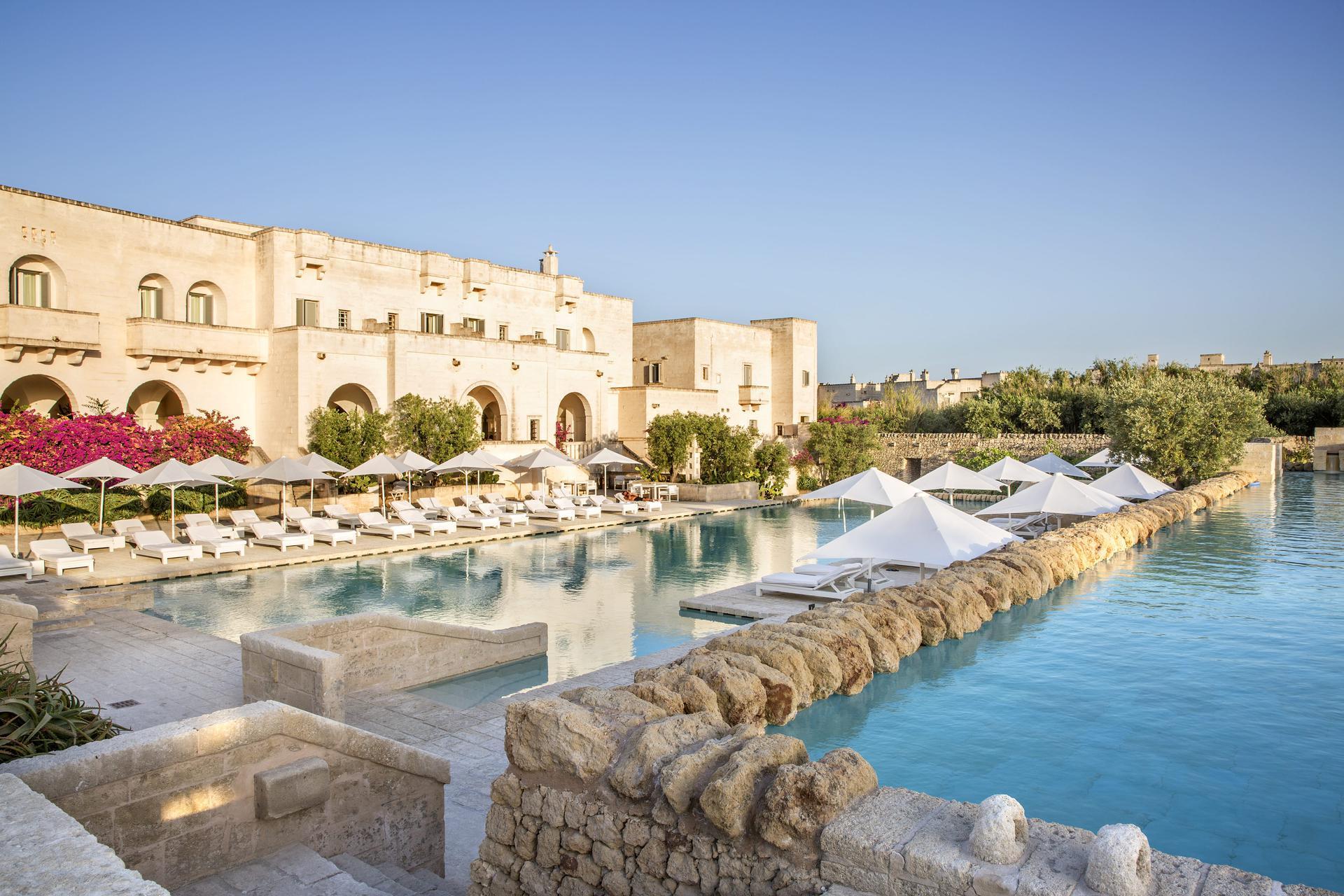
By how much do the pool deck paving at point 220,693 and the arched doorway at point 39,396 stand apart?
52.8ft

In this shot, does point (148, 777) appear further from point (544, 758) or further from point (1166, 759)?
point (1166, 759)

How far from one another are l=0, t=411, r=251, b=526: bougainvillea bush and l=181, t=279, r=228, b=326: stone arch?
457 centimetres

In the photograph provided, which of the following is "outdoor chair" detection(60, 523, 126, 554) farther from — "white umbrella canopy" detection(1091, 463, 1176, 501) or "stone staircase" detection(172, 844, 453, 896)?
"white umbrella canopy" detection(1091, 463, 1176, 501)

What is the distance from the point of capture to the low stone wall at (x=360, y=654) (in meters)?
8.01

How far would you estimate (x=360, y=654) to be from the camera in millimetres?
9766

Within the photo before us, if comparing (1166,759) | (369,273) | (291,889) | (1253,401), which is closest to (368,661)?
(291,889)

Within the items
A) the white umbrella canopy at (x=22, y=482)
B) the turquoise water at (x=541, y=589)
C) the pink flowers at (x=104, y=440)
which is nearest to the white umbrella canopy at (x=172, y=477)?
the white umbrella canopy at (x=22, y=482)

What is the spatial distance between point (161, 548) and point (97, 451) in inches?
282

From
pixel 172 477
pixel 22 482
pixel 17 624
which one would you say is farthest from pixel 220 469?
pixel 17 624

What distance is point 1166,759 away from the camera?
804cm

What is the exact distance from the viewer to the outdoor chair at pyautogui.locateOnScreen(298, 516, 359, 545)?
2145 centimetres

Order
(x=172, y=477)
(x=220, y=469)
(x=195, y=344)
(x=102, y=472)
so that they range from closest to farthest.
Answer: (x=102, y=472)
(x=172, y=477)
(x=220, y=469)
(x=195, y=344)

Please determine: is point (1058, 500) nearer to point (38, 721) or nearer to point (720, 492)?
point (720, 492)

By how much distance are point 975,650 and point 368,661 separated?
7.57 metres
